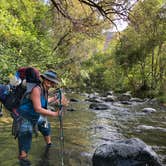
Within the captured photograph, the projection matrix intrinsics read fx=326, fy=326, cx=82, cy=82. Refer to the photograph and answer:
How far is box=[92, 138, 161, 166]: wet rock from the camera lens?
6.46 m

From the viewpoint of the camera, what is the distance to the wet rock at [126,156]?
6.46m

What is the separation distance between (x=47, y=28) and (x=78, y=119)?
20.9 meters

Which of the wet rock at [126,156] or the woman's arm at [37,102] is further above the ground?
the woman's arm at [37,102]

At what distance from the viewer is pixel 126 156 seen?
21.3 feet

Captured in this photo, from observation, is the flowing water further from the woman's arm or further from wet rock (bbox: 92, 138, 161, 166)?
the woman's arm

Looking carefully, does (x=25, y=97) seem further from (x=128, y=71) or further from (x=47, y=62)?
(x=128, y=71)

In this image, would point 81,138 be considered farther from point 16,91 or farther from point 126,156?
point 16,91

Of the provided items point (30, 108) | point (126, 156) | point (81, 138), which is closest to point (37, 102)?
point (30, 108)

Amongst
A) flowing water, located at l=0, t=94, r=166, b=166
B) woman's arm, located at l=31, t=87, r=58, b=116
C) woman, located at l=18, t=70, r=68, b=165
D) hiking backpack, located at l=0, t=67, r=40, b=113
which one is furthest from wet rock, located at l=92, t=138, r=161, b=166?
hiking backpack, located at l=0, t=67, r=40, b=113

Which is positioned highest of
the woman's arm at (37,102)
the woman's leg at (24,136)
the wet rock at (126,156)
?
the woman's arm at (37,102)

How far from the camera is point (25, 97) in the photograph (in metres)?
5.75

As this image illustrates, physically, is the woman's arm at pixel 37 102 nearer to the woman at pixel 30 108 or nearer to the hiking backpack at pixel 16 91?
the woman at pixel 30 108

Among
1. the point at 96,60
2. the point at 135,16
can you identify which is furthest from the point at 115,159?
the point at 96,60

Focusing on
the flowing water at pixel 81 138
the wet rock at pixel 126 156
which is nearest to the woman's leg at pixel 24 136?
the flowing water at pixel 81 138
